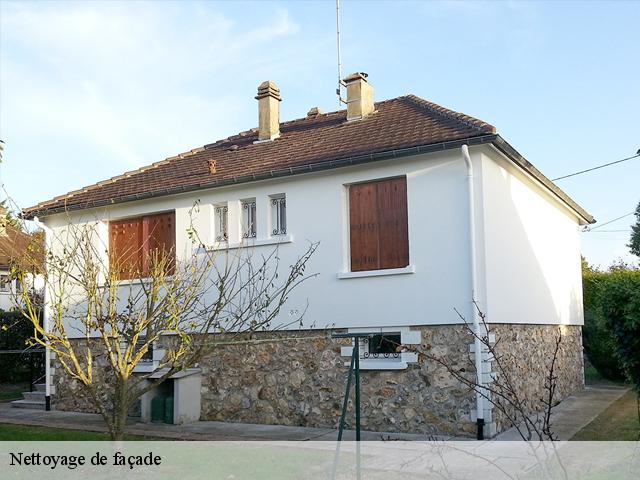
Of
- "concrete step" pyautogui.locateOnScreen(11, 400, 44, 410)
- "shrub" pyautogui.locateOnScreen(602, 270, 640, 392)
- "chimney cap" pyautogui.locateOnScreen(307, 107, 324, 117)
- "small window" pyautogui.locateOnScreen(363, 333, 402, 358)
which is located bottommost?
"concrete step" pyautogui.locateOnScreen(11, 400, 44, 410)

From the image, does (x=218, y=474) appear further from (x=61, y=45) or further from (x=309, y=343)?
(x=61, y=45)

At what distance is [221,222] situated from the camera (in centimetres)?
1400

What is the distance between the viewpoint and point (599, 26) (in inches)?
494

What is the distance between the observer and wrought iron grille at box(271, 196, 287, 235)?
13.2 meters

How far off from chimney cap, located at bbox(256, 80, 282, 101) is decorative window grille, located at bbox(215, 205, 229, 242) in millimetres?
3385

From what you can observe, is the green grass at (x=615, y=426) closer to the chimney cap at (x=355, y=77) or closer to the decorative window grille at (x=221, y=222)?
the decorative window grille at (x=221, y=222)

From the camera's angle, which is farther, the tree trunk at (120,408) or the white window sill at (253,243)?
the white window sill at (253,243)

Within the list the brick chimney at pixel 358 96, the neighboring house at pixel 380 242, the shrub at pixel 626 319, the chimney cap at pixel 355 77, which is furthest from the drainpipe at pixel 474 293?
the chimney cap at pixel 355 77

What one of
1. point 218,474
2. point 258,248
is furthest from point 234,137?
point 218,474

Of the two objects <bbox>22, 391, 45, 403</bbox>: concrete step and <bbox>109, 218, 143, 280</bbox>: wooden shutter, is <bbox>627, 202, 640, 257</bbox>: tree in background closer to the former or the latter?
<bbox>109, 218, 143, 280</bbox>: wooden shutter

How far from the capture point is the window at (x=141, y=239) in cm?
1446

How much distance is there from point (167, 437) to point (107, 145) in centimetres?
762

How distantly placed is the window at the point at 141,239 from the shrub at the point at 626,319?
906 cm

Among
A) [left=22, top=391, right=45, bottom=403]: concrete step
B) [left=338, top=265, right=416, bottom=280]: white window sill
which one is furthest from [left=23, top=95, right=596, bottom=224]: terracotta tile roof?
[left=22, top=391, right=45, bottom=403]: concrete step
